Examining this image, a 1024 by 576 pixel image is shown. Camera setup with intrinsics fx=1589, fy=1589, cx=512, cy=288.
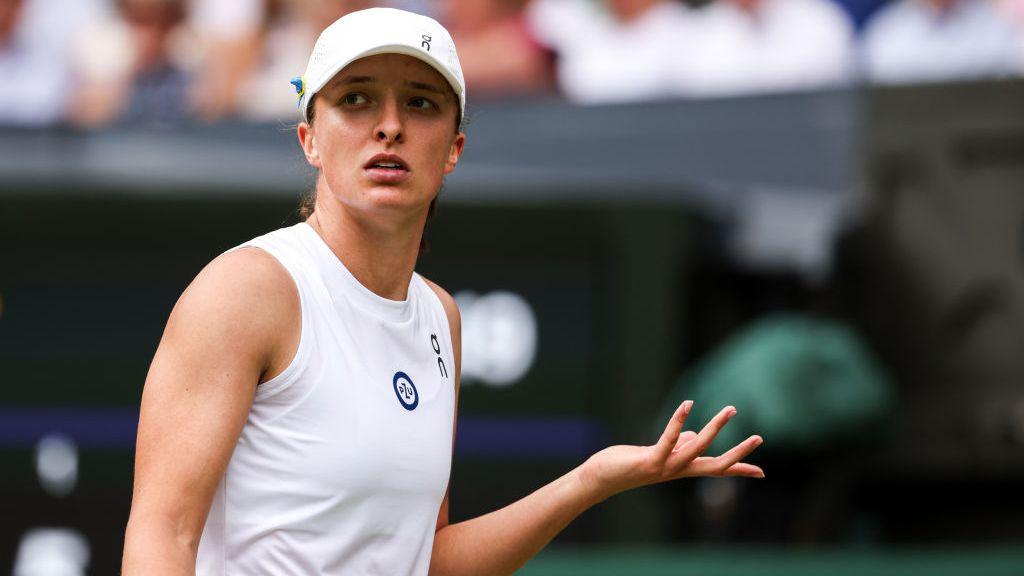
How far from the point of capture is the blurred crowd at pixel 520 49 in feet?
26.9

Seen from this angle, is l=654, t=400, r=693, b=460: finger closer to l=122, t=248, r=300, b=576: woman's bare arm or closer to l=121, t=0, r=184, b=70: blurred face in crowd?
l=122, t=248, r=300, b=576: woman's bare arm

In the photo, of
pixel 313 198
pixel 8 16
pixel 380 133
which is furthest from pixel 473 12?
pixel 380 133

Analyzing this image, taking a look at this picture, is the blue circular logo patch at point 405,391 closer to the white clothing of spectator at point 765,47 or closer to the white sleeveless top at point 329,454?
the white sleeveless top at point 329,454

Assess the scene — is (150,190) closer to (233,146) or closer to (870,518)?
(233,146)

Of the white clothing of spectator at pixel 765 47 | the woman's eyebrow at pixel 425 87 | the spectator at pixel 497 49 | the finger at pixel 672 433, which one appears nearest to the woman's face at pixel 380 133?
the woman's eyebrow at pixel 425 87

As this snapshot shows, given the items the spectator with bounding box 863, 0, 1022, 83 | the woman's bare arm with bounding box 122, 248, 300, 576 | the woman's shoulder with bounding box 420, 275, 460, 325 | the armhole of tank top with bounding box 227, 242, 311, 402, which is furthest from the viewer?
the spectator with bounding box 863, 0, 1022, 83

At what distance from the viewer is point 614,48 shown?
8688mm

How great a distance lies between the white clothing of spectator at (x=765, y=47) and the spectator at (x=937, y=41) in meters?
0.16

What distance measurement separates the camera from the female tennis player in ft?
8.29

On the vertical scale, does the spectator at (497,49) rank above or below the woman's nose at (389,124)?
above

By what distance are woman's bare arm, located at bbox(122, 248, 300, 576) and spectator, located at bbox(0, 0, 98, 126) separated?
7.26m

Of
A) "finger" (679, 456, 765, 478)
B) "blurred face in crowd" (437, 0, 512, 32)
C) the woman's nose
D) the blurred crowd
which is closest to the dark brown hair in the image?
the woman's nose

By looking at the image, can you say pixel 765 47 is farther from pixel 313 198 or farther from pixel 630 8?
pixel 313 198

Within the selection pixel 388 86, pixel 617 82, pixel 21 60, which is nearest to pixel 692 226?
pixel 617 82
